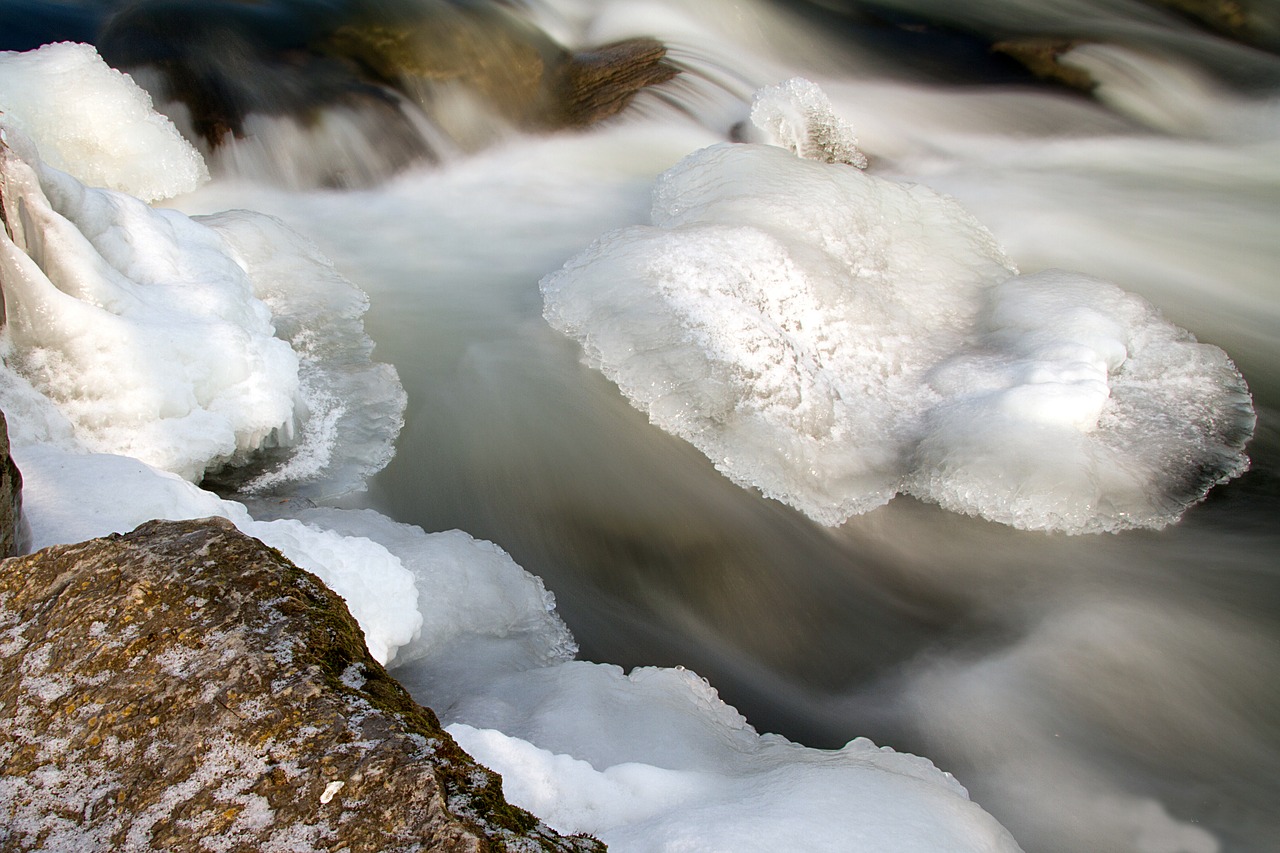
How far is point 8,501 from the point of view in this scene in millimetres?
1882

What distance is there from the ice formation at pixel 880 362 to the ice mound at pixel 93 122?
2221 mm

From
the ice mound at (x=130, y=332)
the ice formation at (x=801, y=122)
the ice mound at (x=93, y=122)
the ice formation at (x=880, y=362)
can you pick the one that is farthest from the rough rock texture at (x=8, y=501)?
the ice formation at (x=801, y=122)

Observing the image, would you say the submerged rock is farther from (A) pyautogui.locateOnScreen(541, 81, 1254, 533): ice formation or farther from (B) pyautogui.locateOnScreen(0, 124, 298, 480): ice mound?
(B) pyautogui.locateOnScreen(0, 124, 298, 480): ice mound

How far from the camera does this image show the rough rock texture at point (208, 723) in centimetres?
129

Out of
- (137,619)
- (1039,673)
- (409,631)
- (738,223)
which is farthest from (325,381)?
(1039,673)

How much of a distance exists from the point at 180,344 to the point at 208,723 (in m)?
2.22

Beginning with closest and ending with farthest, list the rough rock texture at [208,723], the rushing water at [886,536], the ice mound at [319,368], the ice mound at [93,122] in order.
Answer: the rough rock texture at [208,723] < the rushing water at [886,536] < the ice mound at [319,368] < the ice mound at [93,122]

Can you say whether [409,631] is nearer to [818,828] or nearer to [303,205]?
[818,828]

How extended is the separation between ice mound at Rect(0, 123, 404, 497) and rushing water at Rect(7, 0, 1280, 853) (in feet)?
0.78

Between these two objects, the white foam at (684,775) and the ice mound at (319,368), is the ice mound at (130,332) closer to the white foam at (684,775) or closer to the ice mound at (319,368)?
the ice mound at (319,368)

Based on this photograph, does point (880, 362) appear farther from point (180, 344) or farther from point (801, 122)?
point (180, 344)

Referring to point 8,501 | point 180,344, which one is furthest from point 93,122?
point 8,501

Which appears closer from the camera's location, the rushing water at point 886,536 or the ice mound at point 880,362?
the rushing water at point 886,536

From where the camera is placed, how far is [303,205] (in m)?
5.52
